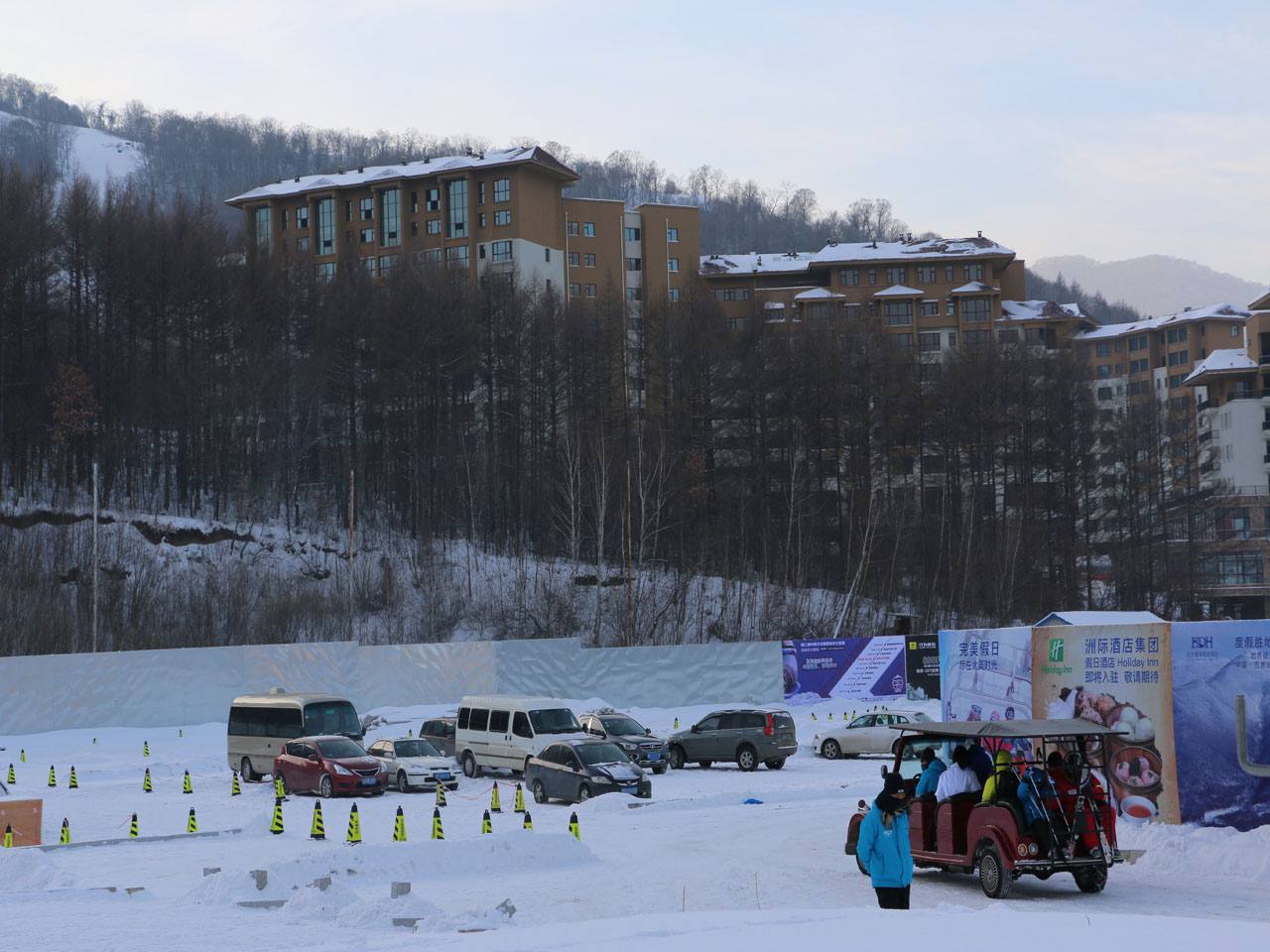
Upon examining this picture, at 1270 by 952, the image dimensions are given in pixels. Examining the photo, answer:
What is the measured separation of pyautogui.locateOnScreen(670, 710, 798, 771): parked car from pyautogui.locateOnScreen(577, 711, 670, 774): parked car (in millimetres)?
1098

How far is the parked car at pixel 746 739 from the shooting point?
34.9m

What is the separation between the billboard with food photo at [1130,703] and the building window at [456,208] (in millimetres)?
87449

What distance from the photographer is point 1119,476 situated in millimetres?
93125

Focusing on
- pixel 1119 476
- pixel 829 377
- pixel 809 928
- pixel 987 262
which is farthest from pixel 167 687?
pixel 987 262

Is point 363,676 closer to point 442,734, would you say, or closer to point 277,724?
point 442,734

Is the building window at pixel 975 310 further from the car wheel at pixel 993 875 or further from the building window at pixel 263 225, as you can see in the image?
the car wheel at pixel 993 875

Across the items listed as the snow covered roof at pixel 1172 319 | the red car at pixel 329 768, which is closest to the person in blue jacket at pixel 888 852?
the red car at pixel 329 768

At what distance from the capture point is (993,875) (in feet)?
53.4

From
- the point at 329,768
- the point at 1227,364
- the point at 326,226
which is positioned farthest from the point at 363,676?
the point at 1227,364

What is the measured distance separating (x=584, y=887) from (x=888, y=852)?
19.1 feet

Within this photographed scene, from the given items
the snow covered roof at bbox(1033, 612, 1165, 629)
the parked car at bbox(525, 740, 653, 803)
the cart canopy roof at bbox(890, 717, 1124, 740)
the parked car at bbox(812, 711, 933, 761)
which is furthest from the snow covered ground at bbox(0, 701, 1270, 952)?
the parked car at bbox(812, 711, 933, 761)

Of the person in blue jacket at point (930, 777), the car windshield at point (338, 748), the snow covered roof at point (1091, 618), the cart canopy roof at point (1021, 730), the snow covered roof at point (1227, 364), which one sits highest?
the snow covered roof at point (1227, 364)

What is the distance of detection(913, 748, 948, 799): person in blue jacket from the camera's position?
1773 centimetres

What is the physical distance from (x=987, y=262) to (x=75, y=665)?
3889 inches
